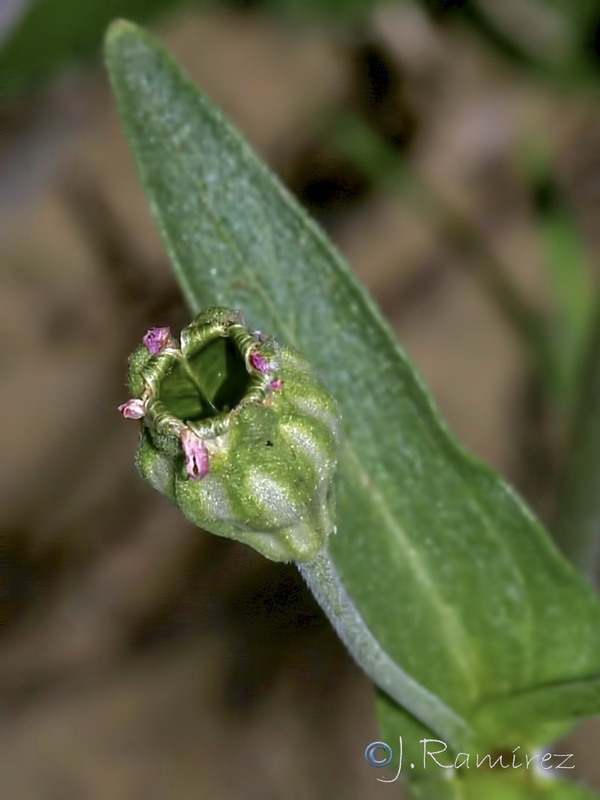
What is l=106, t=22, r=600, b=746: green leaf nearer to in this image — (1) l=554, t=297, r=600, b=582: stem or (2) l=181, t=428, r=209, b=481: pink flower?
(1) l=554, t=297, r=600, b=582: stem

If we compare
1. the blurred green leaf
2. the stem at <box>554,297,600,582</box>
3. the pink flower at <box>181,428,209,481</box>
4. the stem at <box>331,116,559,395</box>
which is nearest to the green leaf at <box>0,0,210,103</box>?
the blurred green leaf

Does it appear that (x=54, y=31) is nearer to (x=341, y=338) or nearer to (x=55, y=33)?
(x=55, y=33)

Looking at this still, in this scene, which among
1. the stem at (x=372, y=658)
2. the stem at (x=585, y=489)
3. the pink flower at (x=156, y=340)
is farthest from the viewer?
the stem at (x=585, y=489)

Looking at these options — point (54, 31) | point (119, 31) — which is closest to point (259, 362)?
point (119, 31)

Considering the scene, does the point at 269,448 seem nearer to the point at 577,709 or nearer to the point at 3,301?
the point at 577,709

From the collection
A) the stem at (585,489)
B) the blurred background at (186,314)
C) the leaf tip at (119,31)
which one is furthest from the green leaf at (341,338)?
the blurred background at (186,314)

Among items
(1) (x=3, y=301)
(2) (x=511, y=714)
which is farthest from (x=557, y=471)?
(1) (x=3, y=301)

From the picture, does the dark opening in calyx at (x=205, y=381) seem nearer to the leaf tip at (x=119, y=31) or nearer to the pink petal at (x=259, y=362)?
the pink petal at (x=259, y=362)
